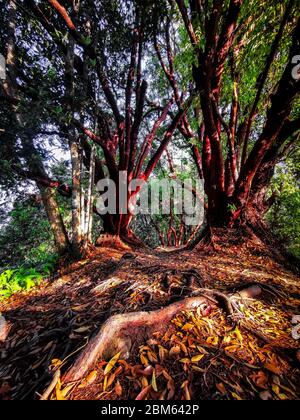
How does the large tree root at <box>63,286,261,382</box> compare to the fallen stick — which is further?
the large tree root at <box>63,286,261,382</box>

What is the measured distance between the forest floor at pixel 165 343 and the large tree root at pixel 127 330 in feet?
0.15

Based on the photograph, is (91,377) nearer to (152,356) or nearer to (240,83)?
(152,356)

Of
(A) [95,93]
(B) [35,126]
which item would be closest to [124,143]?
(A) [95,93]

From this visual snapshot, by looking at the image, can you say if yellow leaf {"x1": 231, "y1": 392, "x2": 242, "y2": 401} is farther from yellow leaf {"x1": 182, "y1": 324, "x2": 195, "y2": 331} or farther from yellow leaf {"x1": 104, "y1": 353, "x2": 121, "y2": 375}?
yellow leaf {"x1": 104, "y1": 353, "x2": 121, "y2": 375}

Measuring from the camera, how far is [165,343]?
4.05ft

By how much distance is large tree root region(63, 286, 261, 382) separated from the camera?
114cm

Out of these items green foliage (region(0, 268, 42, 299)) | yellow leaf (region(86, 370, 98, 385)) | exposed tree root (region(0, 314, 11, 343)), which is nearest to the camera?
yellow leaf (region(86, 370, 98, 385))

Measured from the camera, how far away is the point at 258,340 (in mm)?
1287

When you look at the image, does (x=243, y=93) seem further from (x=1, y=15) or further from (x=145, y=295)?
(x=1, y=15)

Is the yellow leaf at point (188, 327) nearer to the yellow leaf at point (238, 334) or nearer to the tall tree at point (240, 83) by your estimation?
the yellow leaf at point (238, 334)

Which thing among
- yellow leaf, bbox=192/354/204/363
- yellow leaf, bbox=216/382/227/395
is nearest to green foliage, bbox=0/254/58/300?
yellow leaf, bbox=192/354/204/363

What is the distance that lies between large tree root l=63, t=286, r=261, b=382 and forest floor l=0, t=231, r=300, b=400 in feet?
0.15

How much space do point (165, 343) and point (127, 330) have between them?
278 mm

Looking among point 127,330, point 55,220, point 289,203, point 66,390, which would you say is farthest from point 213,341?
point 289,203
